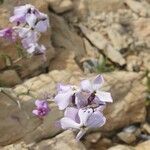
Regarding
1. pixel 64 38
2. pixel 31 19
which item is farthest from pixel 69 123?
pixel 64 38

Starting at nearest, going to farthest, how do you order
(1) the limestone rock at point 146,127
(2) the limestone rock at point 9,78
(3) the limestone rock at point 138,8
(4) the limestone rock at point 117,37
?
1. (2) the limestone rock at point 9,78
2. (1) the limestone rock at point 146,127
3. (4) the limestone rock at point 117,37
4. (3) the limestone rock at point 138,8

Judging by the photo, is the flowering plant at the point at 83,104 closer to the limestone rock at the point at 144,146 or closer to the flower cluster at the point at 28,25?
the flower cluster at the point at 28,25

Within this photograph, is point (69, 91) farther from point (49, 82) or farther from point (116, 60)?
point (116, 60)

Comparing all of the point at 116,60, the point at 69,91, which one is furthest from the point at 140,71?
the point at 69,91

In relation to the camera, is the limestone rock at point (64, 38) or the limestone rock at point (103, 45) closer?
the limestone rock at point (64, 38)

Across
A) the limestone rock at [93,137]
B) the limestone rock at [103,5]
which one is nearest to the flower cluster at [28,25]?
the limestone rock at [93,137]

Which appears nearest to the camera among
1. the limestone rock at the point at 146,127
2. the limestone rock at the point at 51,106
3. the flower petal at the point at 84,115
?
the flower petal at the point at 84,115

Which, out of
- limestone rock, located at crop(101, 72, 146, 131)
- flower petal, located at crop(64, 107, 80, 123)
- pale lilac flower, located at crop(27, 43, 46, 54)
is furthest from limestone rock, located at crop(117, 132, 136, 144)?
flower petal, located at crop(64, 107, 80, 123)

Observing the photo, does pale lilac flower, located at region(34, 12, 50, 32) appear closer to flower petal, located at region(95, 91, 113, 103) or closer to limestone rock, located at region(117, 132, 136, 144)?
flower petal, located at region(95, 91, 113, 103)
